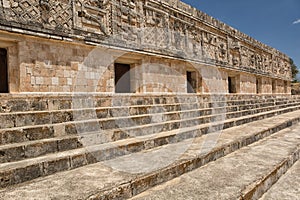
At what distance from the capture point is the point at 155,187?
7.73ft

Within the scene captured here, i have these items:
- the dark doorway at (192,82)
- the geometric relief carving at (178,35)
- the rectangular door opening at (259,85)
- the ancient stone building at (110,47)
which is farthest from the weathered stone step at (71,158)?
the rectangular door opening at (259,85)

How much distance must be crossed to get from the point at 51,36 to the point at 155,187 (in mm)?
5105

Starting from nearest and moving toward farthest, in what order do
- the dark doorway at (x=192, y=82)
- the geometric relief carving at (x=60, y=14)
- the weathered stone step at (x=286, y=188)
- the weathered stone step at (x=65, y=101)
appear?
1. the weathered stone step at (x=286, y=188)
2. the weathered stone step at (x=65, y=101)
3. the geometric relief carving at (x=60, y=14)
4. the dark doorway at (x=192, y=82)

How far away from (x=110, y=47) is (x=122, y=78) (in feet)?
5.48

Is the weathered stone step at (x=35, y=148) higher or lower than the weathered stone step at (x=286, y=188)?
higher

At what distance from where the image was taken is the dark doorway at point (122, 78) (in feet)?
27.6

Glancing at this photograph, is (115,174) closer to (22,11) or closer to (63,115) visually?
(63,115)

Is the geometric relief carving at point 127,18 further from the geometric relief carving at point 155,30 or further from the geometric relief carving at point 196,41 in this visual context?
the geometric relief carving at point 196,41

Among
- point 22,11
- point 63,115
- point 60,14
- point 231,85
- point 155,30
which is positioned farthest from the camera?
point 231,85

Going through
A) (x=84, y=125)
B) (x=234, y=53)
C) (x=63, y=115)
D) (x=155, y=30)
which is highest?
(x=234, y=53)

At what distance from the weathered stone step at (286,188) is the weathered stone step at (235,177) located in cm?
5

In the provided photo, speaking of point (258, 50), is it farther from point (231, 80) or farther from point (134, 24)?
point (134, 24)

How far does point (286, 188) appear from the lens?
2729mm

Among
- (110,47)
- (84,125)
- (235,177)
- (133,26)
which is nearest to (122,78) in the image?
(110,47)
